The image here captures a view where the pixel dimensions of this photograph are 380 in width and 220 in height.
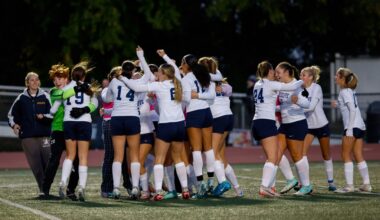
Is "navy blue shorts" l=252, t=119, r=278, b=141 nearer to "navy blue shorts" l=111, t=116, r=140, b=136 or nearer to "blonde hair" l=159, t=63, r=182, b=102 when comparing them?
"blonde hair" l=159, t=63, r=182, b=102

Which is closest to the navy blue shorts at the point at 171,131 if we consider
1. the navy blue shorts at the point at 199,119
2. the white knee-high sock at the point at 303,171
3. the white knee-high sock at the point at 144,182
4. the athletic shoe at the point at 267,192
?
the navy blue shorts at the point at 199,119

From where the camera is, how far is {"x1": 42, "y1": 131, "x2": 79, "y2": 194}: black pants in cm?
1788

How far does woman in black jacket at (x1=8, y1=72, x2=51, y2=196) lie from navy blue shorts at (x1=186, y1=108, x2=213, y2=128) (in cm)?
255

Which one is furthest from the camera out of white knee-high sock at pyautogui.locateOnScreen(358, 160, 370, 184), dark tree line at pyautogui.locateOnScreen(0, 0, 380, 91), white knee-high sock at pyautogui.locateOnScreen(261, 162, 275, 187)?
dark tree line at pyautogui.locateOnScreen(0, 0, 380, 91)

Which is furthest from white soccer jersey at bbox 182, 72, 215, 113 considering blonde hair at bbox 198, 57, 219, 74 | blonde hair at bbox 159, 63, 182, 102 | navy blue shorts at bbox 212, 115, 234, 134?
navy blue shorts at bbox 212, 115, 234, 134

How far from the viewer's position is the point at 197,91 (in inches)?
679

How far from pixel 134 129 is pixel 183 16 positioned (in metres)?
21.5

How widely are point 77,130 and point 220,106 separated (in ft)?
7.17

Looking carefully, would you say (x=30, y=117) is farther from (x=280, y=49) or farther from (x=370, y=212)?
(x=280, y=49)

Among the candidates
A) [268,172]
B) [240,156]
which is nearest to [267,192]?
[268,172]

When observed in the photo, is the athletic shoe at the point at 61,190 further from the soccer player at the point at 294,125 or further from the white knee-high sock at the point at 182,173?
the soccer player at the point at 294,125

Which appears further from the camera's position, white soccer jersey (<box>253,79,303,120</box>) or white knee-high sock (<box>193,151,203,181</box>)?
white knee-high sock (<box>193,151,203,181</box>)

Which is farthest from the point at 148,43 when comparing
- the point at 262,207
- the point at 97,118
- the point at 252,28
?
the point at 262,207

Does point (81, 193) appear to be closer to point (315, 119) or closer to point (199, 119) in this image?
point (199, 119)
